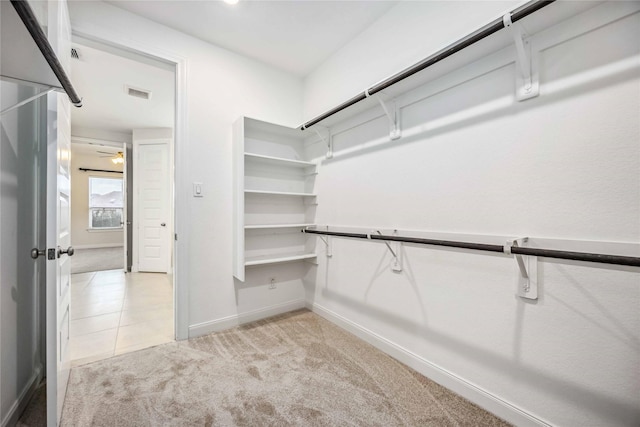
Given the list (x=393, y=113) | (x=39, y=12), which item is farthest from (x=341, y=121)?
(x=39, y=12)

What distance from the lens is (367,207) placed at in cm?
223

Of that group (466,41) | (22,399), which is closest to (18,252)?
(22,399)

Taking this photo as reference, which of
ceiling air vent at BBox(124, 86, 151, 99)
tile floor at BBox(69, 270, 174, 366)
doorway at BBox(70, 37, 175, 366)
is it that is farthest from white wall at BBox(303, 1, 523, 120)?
tile floor at BBox(69, 270, 174, 366)

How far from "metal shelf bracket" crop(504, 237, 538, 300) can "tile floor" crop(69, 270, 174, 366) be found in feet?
8.57

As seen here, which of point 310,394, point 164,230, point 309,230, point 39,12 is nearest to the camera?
point 39,12

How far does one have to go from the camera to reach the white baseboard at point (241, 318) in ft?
7.66

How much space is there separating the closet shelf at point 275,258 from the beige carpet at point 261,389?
2.21 feet

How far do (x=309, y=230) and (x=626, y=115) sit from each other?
2155mm

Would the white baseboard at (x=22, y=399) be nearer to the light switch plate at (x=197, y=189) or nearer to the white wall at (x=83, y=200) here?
the light switch plate at (x=197, y=189)

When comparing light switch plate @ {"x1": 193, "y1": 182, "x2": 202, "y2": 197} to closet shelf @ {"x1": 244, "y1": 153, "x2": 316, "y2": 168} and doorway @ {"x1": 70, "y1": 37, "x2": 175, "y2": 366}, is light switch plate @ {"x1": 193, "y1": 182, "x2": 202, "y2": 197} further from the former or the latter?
doorway @ {"x1": 70, "y1": 37, "x2": 175, "y2": 366}

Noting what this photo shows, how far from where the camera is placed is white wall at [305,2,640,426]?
3.59ft

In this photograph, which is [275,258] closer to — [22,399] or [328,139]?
[328,139]

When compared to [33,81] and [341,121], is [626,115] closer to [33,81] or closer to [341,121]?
[341,121]

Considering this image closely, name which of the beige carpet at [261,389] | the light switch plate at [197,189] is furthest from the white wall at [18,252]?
the light switch plate at [197,189]
